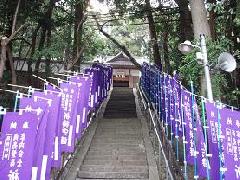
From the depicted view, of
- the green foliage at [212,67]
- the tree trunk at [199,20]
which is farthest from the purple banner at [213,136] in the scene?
the tree trunk at [199,20]

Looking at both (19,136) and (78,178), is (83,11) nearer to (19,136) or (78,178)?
(78,178)

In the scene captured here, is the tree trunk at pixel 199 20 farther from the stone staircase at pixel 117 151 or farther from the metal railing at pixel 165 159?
the stone staircase at pixel 117 151

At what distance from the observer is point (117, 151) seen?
12664mm

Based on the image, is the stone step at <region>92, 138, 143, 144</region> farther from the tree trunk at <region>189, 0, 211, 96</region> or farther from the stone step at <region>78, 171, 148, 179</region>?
the tree trunk at <region>189, 0, 211, 96</region>

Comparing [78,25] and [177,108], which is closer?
[177,108]

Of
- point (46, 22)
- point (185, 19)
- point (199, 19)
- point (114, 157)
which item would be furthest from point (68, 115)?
point (46, 22)

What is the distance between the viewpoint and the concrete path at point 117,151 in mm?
10617

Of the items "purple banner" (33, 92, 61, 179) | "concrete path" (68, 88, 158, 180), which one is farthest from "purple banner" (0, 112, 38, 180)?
"concrete path" (68, 88, 158, 180)

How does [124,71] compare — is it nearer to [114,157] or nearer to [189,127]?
[114,157]

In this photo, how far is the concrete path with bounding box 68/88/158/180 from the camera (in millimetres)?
10617

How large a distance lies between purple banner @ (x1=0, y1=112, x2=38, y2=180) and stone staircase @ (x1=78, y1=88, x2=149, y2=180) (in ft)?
14.6

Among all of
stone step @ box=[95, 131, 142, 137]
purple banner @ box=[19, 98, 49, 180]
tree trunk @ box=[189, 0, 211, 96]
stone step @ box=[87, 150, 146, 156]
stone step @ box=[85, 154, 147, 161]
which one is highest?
tree trunk @ box=[189, 0, 211, 96]

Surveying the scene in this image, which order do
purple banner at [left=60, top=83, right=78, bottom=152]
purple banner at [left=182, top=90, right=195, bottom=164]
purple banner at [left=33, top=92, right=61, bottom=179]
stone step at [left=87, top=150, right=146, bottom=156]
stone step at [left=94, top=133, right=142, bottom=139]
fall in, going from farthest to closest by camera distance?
1. stone step at [left=94, top=133, right=142, bottom=139]
2. stone step at [left=87, top=150, right=146, bottom=156]
3. purple banner at [left=60, top=83, right=78, bottom=152]
4. purple banner at [left=182, top=90, right=195, bottom=164]
5. purple banner at [left=33, top=92, right=61, bottom=179]

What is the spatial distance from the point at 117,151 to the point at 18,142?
21.8 ft
